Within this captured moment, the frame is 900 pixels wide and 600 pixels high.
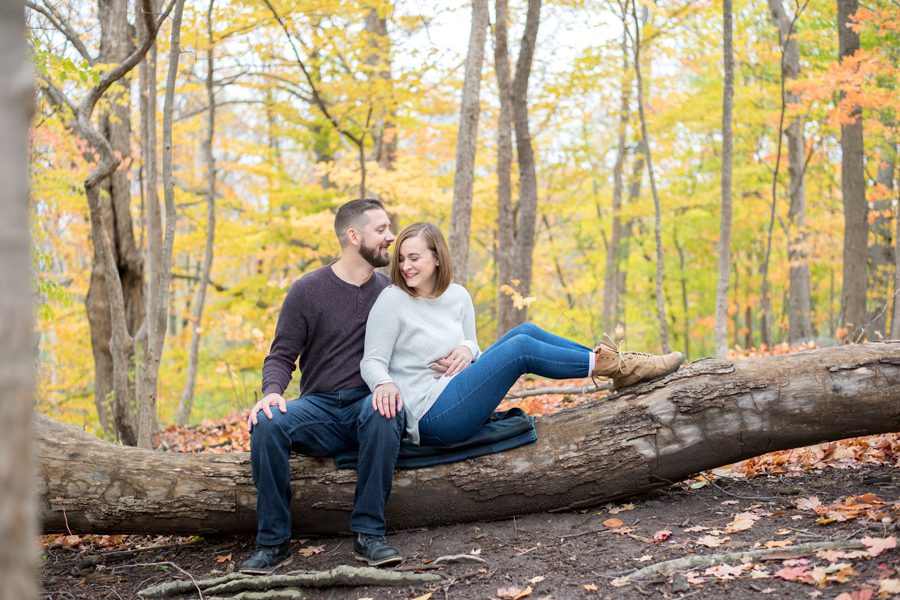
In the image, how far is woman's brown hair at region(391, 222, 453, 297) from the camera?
398 cm

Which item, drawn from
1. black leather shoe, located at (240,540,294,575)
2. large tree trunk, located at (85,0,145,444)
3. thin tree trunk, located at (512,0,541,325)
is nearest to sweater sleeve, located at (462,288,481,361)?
black leather shoe, located at (240,540,294,575)

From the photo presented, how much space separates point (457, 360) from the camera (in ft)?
13.1

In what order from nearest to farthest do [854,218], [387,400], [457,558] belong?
[457,558], [387,400], [854,218]

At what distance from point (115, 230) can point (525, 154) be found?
549cm

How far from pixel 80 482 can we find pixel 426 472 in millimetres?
1910

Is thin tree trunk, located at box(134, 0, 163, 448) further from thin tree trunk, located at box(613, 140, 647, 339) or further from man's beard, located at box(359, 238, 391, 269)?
thin tree trunk, located at box(613, 140, 647, 339)

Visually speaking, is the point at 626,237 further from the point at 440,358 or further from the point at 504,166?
the point at 440,358

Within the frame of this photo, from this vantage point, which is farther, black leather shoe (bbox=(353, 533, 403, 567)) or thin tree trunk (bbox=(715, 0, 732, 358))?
thin tree trunk (bbox=(715, 0, 732, 358))

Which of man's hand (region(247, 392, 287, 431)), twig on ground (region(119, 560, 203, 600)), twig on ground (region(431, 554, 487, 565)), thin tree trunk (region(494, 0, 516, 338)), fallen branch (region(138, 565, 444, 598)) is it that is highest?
thin tree trunk (region(494, 0, 516, 338))

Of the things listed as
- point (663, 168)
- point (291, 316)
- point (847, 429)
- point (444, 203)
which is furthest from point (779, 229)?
point (291, 316)

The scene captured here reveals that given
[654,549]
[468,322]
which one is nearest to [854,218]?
[468,322]

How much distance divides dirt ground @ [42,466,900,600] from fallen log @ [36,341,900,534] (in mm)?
164

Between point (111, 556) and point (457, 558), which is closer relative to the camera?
point (457, 558)

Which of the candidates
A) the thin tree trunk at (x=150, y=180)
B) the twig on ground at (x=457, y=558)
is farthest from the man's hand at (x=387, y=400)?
the thin tree trunk at (x=150, y=180)
